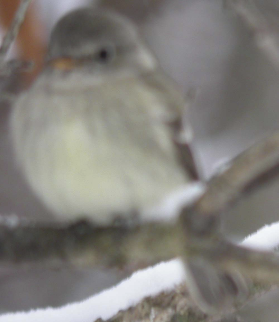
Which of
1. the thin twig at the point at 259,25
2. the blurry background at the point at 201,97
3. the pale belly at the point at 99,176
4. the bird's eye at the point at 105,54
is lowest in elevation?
the blurry background at the point at 201,97

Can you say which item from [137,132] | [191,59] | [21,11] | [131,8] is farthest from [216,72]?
[21,11]

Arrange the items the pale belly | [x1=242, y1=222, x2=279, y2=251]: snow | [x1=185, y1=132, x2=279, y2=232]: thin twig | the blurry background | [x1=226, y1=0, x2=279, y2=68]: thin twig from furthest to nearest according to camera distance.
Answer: the blurry background → [x1=242, y1=222, x2=279, y2=251]: snow → the pale belly → [x1=226, y1=0, x2=279, y2=68]: thin twig → [x1=185, y1=132, x2=279, y2=232]: thin twig

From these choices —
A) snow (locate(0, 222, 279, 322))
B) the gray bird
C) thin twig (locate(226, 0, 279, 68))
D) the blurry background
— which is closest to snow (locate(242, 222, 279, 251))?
snow (locate(0, 222, 279, 322))

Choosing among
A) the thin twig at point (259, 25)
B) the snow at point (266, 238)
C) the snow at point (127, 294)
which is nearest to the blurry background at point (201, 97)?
the snow at point (266, 238)

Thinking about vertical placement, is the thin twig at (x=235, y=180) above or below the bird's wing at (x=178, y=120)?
above

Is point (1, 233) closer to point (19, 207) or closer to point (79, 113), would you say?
point (79, 113)

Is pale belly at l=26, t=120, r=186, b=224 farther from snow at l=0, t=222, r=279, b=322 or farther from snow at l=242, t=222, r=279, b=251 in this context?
snow at l=242, t=222, r=279, b=251

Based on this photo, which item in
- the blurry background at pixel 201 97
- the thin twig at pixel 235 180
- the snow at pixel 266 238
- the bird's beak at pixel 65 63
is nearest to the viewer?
the thin twig at pixel 235 180

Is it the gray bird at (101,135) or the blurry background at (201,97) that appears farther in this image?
the blurry background at (201,97)

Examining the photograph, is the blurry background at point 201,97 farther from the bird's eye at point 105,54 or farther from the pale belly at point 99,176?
the pale belly at point 99,176

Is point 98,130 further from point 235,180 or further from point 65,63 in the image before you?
point 235,180
